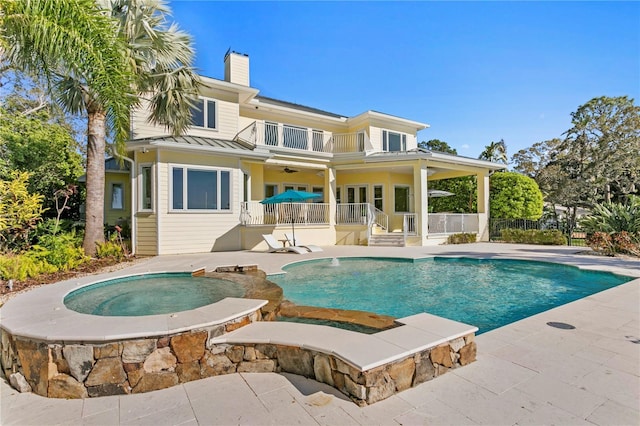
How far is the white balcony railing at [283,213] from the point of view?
1316 centimetres

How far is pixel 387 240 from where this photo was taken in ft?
47.9

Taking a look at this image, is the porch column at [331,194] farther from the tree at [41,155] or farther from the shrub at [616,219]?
the tree at [41,155]

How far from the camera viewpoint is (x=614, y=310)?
4805mm

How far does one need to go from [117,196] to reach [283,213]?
803cm

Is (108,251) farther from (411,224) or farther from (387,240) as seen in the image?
(411,224)

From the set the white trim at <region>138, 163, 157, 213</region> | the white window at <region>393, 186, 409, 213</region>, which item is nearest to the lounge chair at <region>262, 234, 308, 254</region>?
the white trim at <region>138, 163, 157, 213</region>

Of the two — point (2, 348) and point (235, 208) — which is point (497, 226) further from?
point (2, 348)

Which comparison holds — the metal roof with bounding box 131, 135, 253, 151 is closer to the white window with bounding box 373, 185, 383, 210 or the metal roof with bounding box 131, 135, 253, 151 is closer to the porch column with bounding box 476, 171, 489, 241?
the white window with bounding box 373, 185, 383, 210

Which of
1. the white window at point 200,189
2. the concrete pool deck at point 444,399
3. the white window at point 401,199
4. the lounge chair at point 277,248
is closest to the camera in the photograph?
the concrete pool deck at point 444,399

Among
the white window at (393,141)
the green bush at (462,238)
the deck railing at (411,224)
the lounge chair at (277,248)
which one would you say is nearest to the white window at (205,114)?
the lounge chair at (277,248)

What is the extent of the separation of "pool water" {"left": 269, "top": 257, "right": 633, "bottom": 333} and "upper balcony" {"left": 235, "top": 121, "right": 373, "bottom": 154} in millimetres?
7023

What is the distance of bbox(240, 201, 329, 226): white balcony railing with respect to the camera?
13.2 metres

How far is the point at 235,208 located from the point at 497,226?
14.4m

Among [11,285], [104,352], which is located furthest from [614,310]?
[11,285]
